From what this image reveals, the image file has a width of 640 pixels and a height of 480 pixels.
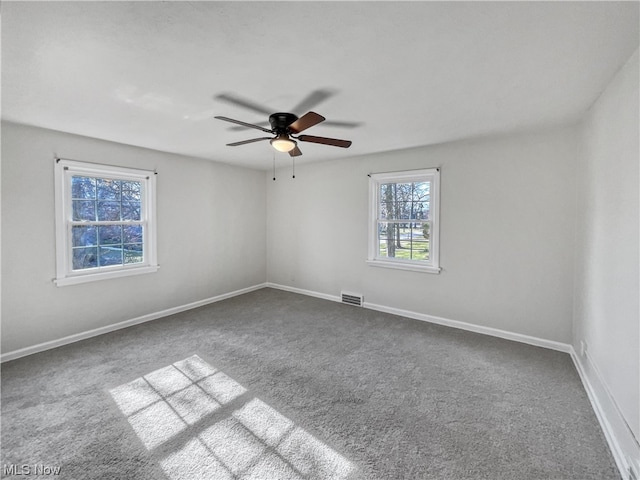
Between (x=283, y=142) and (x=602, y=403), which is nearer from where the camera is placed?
(x=602, y=403)

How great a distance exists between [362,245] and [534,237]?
2.23 m

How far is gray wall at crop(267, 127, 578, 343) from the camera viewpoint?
3150 millimetres

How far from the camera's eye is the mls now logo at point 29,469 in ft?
5.27

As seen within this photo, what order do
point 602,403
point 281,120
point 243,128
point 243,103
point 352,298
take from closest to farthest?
1. point 602,403
2. point 243,103
3. point 281,120
4. point 243,128
5. point 352,298

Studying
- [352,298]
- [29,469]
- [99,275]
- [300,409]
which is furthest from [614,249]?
[99,275]

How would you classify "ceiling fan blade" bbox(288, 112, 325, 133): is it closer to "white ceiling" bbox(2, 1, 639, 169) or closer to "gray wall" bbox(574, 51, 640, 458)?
"white ceiling" bbox(2, 1, 639, 169)

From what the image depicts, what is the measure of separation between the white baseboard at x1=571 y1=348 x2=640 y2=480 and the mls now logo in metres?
3.16

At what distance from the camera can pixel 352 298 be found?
471cm

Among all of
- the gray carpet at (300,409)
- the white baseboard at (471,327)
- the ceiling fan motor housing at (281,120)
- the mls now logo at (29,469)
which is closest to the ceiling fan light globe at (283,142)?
the ceiling fan motor housing at (281,120)

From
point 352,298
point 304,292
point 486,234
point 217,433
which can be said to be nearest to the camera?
point 217,433

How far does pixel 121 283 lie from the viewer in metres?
3.79

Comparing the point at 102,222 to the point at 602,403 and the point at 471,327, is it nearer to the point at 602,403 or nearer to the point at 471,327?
the point at 471,327

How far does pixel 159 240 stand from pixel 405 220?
3617mm

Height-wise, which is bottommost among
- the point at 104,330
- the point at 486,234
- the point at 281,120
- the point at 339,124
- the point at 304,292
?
the point at 104,330
